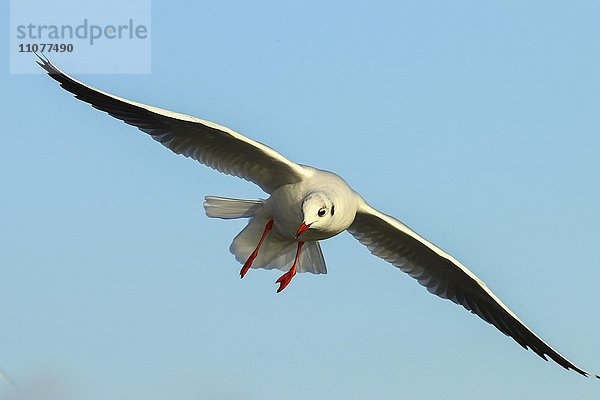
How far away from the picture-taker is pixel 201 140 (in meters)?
13.7

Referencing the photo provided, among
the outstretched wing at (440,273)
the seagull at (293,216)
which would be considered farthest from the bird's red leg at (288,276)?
the outstretched wing at (440,273)

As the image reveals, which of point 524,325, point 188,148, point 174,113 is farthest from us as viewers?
point 524,325

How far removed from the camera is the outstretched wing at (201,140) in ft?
43.3

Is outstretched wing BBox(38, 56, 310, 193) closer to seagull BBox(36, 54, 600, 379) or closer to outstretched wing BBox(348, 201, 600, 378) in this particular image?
seagull BBox(36, 54, 600, 379)

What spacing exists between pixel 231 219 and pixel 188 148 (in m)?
1.01

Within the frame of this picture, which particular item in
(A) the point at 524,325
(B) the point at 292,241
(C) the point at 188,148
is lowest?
(A) the point at 524,325

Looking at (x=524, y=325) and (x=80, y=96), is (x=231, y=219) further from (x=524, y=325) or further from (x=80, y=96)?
(x=524, y=325)

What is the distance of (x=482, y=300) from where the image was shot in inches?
592

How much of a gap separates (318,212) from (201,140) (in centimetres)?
165

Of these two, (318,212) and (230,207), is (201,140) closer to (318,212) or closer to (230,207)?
(230,207)

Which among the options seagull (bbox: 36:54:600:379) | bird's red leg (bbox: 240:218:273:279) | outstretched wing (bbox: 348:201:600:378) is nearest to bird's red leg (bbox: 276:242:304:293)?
seagull (bbox: 36:54:600:379)

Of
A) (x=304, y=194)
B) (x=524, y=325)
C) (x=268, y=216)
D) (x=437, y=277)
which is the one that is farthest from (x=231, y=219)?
(x=524, y=325)

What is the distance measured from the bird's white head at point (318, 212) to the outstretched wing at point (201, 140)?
0.57 metres

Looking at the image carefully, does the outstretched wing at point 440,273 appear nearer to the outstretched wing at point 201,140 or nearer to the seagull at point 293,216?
the seagull at point 293,216
